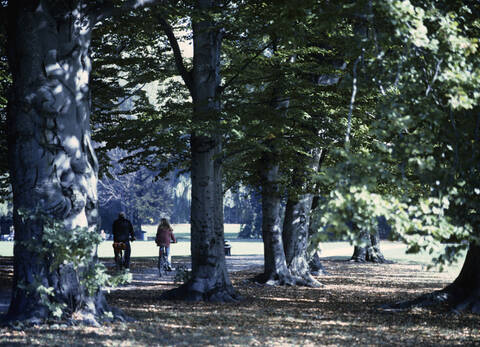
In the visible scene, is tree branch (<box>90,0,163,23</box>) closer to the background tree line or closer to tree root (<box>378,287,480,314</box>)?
the background tree line

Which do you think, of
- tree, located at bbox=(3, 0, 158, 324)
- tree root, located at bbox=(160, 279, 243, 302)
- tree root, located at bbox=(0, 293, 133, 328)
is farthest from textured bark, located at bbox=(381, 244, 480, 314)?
tree, located at bbox=(3, 0, 158, 324)

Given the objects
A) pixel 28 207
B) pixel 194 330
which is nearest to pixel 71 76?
pixel 28 207

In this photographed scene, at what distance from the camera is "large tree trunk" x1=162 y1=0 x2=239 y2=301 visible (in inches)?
494

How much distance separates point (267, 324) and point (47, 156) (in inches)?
171

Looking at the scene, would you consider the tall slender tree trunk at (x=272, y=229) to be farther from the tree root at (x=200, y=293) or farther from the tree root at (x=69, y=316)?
the tree root at (x=69, y=316)

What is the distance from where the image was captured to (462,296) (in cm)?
1170

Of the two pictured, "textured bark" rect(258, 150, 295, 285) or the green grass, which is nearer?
"textured bark" rect(258, 150, 295, 285)

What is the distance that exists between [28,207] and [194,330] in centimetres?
298

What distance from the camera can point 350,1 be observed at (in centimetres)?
742

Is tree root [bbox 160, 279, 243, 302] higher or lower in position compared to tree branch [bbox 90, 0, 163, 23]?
lower

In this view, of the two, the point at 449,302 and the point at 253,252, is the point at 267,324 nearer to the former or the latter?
the point at 449,302

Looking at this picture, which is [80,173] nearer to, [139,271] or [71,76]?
[71,76]

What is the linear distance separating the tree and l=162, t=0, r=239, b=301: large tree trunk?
3859 millimetres

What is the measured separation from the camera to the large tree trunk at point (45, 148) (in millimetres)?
8336
